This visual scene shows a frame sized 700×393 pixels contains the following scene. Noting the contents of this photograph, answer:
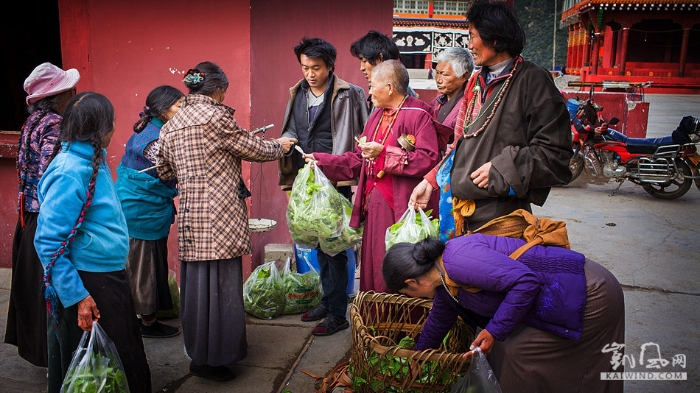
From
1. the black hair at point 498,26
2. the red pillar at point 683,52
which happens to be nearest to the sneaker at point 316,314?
the black hair at point 498,26

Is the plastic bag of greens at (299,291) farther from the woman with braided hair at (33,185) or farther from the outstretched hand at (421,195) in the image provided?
the woman with braided hair at (33,185)

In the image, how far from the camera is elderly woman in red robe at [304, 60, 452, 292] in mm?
3541

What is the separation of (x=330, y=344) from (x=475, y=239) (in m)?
1.91

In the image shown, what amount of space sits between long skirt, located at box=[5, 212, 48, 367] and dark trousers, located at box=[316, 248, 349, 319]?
5.99ft

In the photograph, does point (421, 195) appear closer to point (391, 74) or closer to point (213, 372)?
point (391, 74)

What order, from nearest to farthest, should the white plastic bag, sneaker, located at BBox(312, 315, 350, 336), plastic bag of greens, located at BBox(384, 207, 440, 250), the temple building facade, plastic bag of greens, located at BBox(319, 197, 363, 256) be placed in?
the white plastic bag → plastic bag of greens, located at BBox(384, 207, 440, 250) → plastic bag of greens, located at BBox(319, 197, 363, 256) → sneaker, located at BBox(312, 315, 350, 336) → the temple building facade

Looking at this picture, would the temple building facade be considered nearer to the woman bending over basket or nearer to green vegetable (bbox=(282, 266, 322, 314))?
green vegetable (bbox=(282, 266, 322, 314))

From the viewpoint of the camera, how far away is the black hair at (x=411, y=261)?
2.53m

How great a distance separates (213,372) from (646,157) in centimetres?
760

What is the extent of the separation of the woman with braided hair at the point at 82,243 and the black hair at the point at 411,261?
1339 millimetres

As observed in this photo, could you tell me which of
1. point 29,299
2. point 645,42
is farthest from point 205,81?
point 645,42

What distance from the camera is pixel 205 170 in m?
3.30

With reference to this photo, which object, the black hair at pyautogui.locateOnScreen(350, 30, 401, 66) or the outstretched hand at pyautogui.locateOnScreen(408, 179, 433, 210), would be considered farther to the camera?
the black hair at pyautogui.locateOnScreen(350, 30, 401, 66)

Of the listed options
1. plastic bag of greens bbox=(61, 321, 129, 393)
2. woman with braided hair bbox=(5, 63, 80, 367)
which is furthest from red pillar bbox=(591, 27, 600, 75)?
plastic bag of greens bbox=(61, 321, 129, 393)
